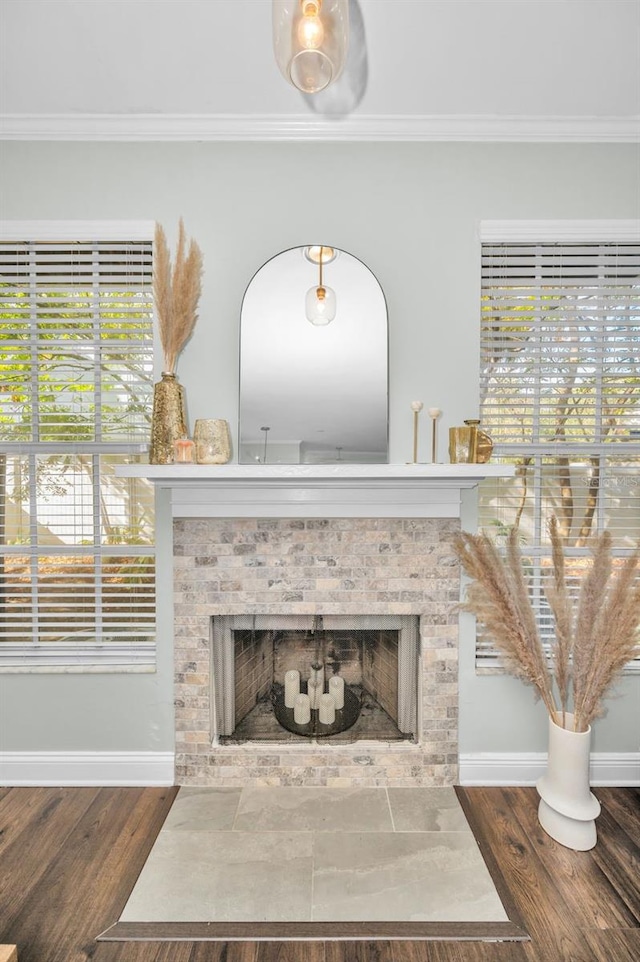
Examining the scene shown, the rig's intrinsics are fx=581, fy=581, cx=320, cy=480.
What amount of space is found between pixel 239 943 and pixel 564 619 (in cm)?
152

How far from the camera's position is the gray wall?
8.02 feet

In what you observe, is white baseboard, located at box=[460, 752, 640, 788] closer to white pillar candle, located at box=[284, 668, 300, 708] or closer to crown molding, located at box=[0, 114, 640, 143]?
white pillar candle, located at box=[284, 668, 300, 708]

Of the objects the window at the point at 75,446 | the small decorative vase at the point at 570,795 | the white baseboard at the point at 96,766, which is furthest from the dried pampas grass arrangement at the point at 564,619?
the white baseboard at the point at 96,766

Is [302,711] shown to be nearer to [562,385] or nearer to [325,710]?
[325,710]

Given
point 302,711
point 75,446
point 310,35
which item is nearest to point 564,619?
point 302,711

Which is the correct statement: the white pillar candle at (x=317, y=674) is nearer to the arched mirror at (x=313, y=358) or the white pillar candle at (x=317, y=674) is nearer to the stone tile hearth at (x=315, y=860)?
the stone tile hearth at (x=315, y=860)

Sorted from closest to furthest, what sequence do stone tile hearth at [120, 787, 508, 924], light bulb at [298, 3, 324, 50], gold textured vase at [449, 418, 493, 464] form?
1. light bulb at [298, 3, 324, 50]
2. stone tile hearth at [120, 787, 508, 924]
3. gold textured vase at [449, 418, 493, 464]

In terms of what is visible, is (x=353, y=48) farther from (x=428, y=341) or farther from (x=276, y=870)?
(x=276, y=870)

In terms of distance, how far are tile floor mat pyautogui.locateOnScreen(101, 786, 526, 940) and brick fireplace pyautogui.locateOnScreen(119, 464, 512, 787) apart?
0.10 meters

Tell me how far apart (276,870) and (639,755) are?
5.33 feet

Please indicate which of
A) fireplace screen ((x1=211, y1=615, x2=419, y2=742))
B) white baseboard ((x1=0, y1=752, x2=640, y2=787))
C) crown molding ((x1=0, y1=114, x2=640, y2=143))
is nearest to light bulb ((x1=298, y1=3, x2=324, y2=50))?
crown molding ((x1=0, y1=114, x2=640, y2=143))

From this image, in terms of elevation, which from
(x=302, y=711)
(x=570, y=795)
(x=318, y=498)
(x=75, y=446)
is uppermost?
(x=75, y=446)

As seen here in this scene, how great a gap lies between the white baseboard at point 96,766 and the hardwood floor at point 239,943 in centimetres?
5

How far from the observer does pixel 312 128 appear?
2.40m
